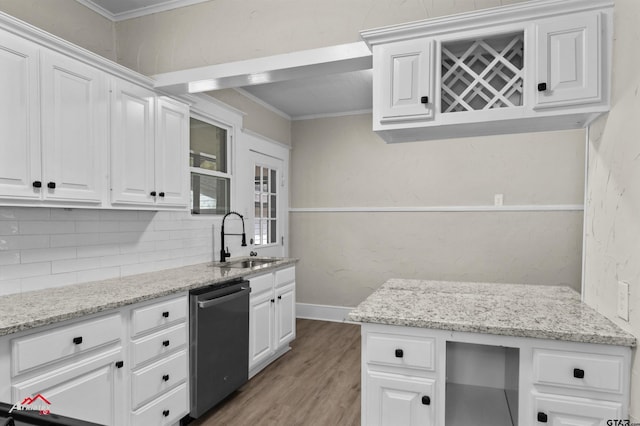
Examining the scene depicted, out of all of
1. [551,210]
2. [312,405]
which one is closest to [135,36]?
[312,405]

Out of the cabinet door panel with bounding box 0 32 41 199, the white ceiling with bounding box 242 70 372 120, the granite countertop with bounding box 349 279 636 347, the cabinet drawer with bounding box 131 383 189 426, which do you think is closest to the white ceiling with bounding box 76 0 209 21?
the cabinet door panel with bounding box 0 32 41 199

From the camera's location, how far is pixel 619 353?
1420 mm

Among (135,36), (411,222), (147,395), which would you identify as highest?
(135,36)

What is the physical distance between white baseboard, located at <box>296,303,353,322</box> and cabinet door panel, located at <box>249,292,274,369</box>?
161cm

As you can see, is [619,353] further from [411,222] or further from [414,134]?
[411,222]

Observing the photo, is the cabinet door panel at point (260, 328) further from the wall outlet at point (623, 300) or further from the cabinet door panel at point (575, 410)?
the wall outlet at point (623, 300)

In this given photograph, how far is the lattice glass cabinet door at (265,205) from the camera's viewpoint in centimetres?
436

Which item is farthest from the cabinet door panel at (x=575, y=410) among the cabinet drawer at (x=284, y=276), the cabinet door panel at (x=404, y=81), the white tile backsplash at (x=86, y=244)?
A: the white tile backsplash at (x=86, y=244)

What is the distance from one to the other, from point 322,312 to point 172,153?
2.98 metres

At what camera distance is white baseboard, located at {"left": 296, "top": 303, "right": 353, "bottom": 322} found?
4.80 meters

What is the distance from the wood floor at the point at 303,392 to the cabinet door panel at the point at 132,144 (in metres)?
1.56

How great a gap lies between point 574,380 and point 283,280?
246 cm

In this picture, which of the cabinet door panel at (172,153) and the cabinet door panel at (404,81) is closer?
the cabinet door panel at (404,81)

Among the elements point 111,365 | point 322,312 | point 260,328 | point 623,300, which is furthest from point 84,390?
point 322,312
